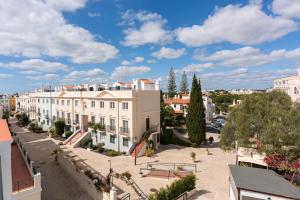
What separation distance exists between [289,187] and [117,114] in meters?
24.1

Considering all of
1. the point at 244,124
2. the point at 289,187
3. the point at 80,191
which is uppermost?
the point at 244,124

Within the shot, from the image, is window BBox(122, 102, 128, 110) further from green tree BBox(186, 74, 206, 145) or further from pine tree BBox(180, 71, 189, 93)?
pine tree BBox(180, 71, 189, 93)

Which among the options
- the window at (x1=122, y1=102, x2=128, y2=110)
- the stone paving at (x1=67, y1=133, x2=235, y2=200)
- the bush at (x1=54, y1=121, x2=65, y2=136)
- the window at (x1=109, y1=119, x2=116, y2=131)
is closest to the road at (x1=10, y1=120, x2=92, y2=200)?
the stone paving at (x1=67, y1=133, x2=235, y2=200)

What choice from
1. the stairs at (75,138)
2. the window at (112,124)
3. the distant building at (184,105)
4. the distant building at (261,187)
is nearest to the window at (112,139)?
the window at (112,124)

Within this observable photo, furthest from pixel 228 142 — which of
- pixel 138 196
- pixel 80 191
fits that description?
pixel 80 191

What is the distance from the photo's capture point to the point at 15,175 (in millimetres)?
15047

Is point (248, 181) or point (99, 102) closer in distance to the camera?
point (248, 181)

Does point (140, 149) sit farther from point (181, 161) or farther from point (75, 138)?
point (75, 138)

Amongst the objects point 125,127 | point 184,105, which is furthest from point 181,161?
point 184,105

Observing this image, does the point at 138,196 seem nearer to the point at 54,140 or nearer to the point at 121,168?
the point at 121,168

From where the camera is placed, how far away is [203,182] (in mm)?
21453

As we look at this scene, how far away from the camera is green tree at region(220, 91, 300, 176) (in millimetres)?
18234

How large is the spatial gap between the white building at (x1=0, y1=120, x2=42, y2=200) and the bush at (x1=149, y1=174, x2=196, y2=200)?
7631 millimetres

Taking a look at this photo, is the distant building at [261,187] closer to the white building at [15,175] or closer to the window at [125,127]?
the white building at [15,175]
